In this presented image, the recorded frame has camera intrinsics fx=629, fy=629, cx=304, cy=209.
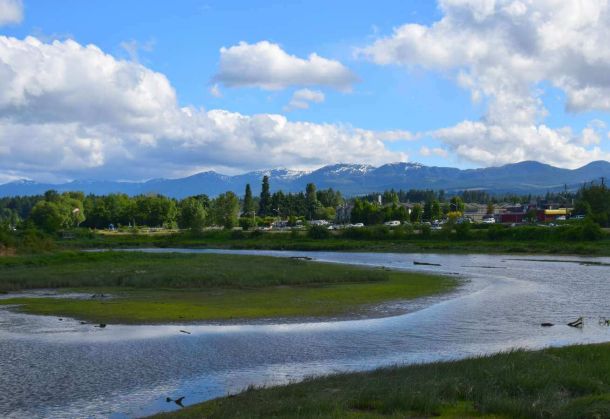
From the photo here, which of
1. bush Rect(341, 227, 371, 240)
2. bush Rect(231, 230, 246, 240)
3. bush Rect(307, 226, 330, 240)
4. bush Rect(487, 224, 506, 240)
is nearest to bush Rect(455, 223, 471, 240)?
bush Rect(487, 224, 506, 240)

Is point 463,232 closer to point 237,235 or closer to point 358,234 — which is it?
point 358,234

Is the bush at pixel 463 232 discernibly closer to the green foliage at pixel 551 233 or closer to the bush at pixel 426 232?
the green foliage at pixel 551 233

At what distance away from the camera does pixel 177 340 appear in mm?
28625

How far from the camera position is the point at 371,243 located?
13012cm

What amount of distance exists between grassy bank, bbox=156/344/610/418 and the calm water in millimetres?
2744

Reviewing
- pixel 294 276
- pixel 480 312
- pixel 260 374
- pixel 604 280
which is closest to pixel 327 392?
pixel 260 374

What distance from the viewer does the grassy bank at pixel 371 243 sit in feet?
344

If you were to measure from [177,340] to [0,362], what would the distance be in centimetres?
734

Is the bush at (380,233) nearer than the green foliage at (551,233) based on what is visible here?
No

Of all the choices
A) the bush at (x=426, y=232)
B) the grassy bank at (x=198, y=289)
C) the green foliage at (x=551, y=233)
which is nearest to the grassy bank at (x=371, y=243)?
the bush at (x=426, y=232)

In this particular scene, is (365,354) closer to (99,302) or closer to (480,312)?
(480,312)

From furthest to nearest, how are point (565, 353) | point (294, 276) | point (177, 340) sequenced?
point (294, 276) < point (177, 340) < point (565, 353)

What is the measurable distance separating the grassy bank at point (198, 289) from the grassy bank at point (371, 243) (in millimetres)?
49236

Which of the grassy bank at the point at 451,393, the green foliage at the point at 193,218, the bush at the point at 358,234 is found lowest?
the grassy bank at the point at 451,393
